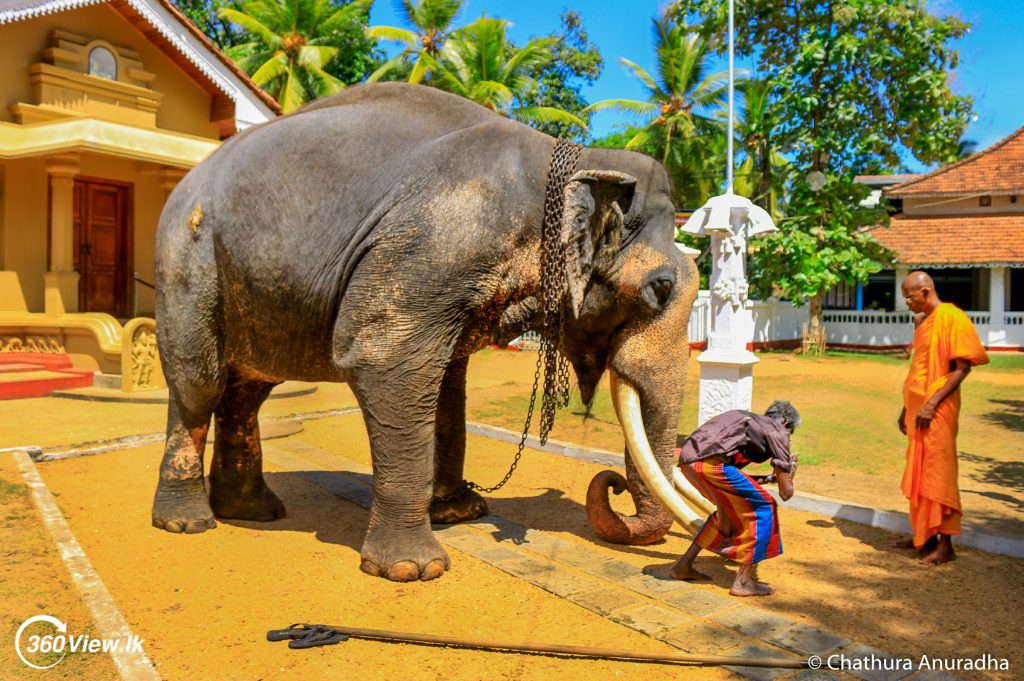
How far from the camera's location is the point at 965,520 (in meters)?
5.71

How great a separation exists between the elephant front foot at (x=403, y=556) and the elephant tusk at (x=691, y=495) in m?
1.36

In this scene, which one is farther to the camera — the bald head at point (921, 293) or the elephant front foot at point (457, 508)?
the elephant front foot at point (457, 508)

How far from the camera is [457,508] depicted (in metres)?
5.37

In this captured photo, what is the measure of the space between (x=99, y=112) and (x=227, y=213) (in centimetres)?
1172

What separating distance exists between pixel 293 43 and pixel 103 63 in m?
10.1

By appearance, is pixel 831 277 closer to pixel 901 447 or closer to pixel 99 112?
pixel 901 447

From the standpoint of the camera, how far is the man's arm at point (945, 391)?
4.78 m

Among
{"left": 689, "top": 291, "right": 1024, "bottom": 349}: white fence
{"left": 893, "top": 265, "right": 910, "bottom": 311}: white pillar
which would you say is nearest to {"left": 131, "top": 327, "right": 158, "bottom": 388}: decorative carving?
{"left": 689, "top": 291, "right": 1024, "bottom": 349}: white fence

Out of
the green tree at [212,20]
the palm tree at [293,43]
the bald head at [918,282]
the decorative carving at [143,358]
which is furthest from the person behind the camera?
the green tree at [212,20]

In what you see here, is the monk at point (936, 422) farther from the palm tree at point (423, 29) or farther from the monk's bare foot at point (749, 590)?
the palm tree at point (423, 29)

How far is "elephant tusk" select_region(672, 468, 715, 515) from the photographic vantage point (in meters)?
4.59

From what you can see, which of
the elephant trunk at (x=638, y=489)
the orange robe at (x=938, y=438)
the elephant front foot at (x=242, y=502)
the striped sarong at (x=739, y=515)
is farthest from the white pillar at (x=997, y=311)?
the elephant front foot at (x=242, y=502)

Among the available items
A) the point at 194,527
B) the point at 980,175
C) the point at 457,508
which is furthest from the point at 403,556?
the point at 980,175

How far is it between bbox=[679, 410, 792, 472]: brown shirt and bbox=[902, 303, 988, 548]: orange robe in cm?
127
